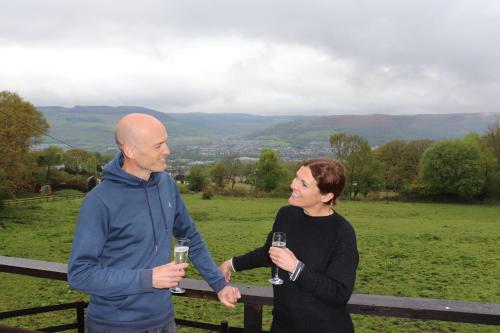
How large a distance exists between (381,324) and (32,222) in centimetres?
3347

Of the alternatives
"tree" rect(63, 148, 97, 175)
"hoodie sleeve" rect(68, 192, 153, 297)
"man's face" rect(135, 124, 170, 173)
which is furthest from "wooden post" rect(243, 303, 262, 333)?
"tree" rect(63, 148, 97, 175)

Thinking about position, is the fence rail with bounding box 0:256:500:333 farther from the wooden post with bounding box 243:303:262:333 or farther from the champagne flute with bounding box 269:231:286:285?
the champagne flute with bounding box 269:231:286:285

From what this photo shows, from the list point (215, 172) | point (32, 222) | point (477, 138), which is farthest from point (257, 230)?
point (477, 138)

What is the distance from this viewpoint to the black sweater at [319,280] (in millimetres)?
2734

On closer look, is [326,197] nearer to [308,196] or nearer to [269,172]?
[308,196]

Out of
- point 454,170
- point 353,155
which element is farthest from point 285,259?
point 353,155

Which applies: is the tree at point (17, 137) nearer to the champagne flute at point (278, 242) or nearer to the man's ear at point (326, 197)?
the champagne flute at point (278, 242)

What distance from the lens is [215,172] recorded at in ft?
252

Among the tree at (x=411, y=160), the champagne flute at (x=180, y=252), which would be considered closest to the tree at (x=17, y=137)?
the champagne flute at (x=180, y=252)

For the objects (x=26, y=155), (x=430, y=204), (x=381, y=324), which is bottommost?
(x=430, y=204)

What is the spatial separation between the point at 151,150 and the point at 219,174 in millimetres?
74368

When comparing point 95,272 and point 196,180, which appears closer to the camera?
point 95,272

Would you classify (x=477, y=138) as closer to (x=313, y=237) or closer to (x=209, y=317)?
(x=209, y=317)

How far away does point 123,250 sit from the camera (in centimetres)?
274
